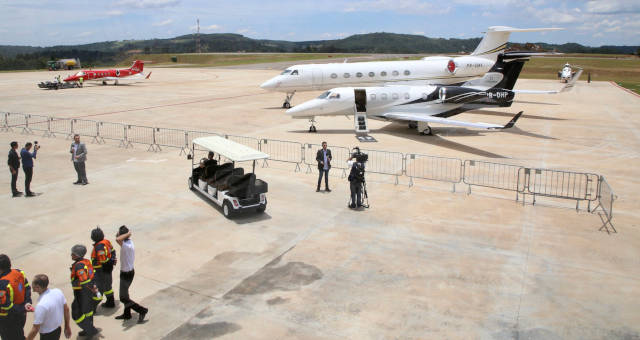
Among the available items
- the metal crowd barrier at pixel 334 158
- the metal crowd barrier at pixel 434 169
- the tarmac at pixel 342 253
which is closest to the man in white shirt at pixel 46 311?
the tarmac at pixel 342 253

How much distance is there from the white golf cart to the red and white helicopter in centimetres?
4195

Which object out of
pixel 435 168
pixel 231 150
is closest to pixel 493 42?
pixel 435 168

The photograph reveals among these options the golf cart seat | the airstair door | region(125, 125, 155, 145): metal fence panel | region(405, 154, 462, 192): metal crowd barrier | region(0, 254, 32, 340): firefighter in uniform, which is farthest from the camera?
the airstair door

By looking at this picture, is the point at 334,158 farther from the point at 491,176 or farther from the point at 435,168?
the point at 491,176

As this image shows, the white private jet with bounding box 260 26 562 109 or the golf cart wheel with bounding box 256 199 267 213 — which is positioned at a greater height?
the white private jet with bounding box 260 26 562 109

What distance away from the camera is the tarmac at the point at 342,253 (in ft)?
25.7

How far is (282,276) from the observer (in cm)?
938

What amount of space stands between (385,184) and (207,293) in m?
8.55

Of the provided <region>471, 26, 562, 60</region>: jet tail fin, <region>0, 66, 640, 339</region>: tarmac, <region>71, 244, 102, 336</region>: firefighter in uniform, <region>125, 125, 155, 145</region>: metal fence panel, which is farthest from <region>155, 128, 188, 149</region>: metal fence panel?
<region>471, 26, 562, 60</region>: jet tail fin

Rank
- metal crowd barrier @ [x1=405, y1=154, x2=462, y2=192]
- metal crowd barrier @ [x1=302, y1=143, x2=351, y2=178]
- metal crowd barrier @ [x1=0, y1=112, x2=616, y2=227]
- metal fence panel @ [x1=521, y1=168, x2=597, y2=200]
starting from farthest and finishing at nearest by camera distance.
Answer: metal crowd barrier @ [x1=302, y1=143, x2=351, y2=178] < metal crowd barrier @ [x1=405, y1=154, x2=462, y2=192] < metal fence panel @ [x1=521, y1=168, x2=597, y2=200] < metal crowd barrier @ [x1=0, y1=112, x2=616, y2=227]

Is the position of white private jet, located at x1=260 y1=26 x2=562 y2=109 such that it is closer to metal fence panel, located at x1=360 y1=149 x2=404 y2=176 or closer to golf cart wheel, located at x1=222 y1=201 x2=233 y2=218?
metal fence panel, located at x1=360 y1=149 x2=404 y2=176

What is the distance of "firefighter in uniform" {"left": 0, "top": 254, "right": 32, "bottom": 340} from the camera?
608 centimetres

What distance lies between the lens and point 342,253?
411 inches

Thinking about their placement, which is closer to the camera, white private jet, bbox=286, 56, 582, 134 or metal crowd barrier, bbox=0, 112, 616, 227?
metal crowd barrier, bbox=0, 112, 616, 227
